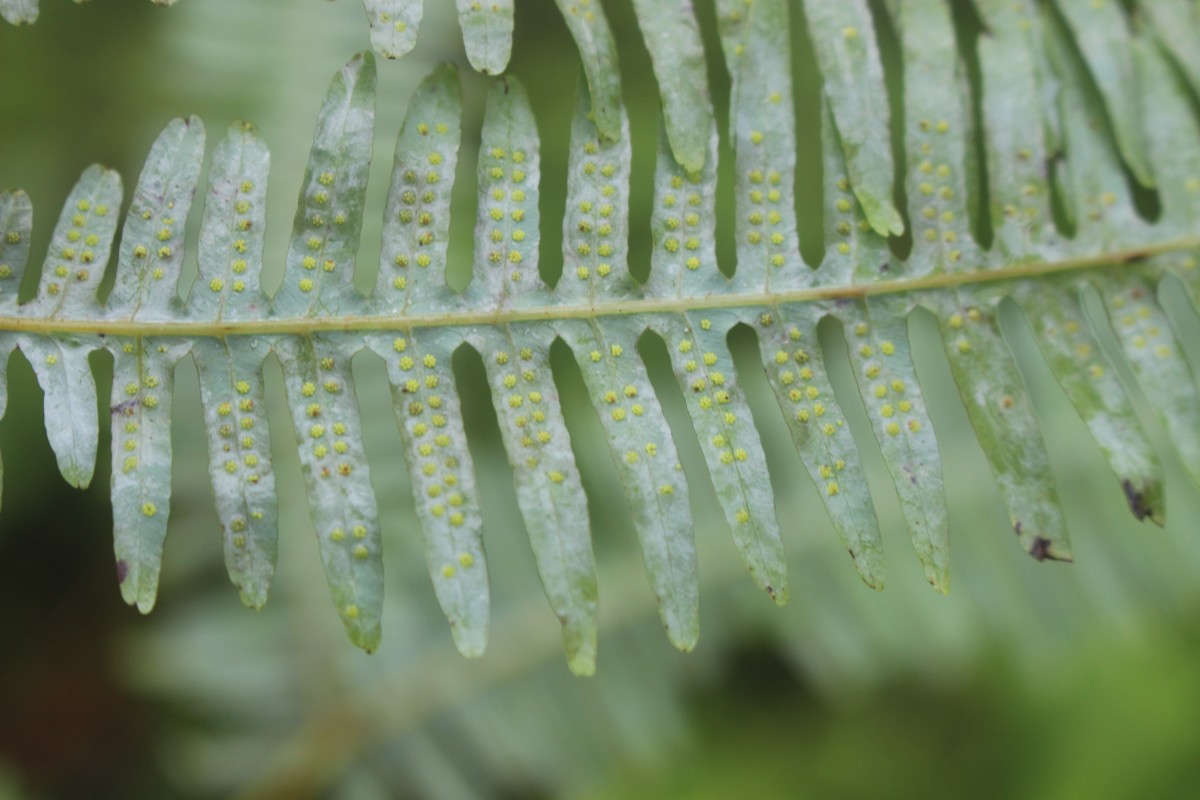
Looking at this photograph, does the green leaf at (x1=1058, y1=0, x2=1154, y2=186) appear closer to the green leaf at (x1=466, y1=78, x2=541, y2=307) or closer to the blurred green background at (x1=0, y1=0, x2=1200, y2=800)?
the blurred green background at (x1=0, y1=0, x2=1200, y2=800)

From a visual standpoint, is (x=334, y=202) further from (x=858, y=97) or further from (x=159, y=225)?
(x=858, y=97)

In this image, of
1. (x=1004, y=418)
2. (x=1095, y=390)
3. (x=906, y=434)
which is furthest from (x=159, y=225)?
(x=1095, y=390)

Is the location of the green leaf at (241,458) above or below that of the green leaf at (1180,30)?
below

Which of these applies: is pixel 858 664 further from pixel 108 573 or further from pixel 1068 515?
pixel 108 573

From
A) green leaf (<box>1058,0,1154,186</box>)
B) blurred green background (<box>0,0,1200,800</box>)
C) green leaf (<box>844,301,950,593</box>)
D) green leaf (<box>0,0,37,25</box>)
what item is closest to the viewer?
green leaf (<box>0,0,37,25</box>)

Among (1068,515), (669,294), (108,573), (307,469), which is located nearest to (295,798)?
(108,573)

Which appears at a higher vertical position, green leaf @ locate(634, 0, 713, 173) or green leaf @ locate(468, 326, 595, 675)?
green leaf @ locate(634, 0, 713, 173)

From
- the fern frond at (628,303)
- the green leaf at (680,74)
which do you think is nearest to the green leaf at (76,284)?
the fern frond at (628,303)

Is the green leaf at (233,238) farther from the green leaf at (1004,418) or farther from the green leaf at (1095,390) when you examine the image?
the green leaf at (1095,390)

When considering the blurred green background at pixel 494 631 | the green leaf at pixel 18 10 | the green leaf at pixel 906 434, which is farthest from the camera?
the blurred green background at pixel 494 631

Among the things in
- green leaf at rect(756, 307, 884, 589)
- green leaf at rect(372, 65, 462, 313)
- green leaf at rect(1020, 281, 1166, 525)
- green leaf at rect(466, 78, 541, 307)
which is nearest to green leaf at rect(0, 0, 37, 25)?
green leaf at rect(372, 65, 462, 313)
